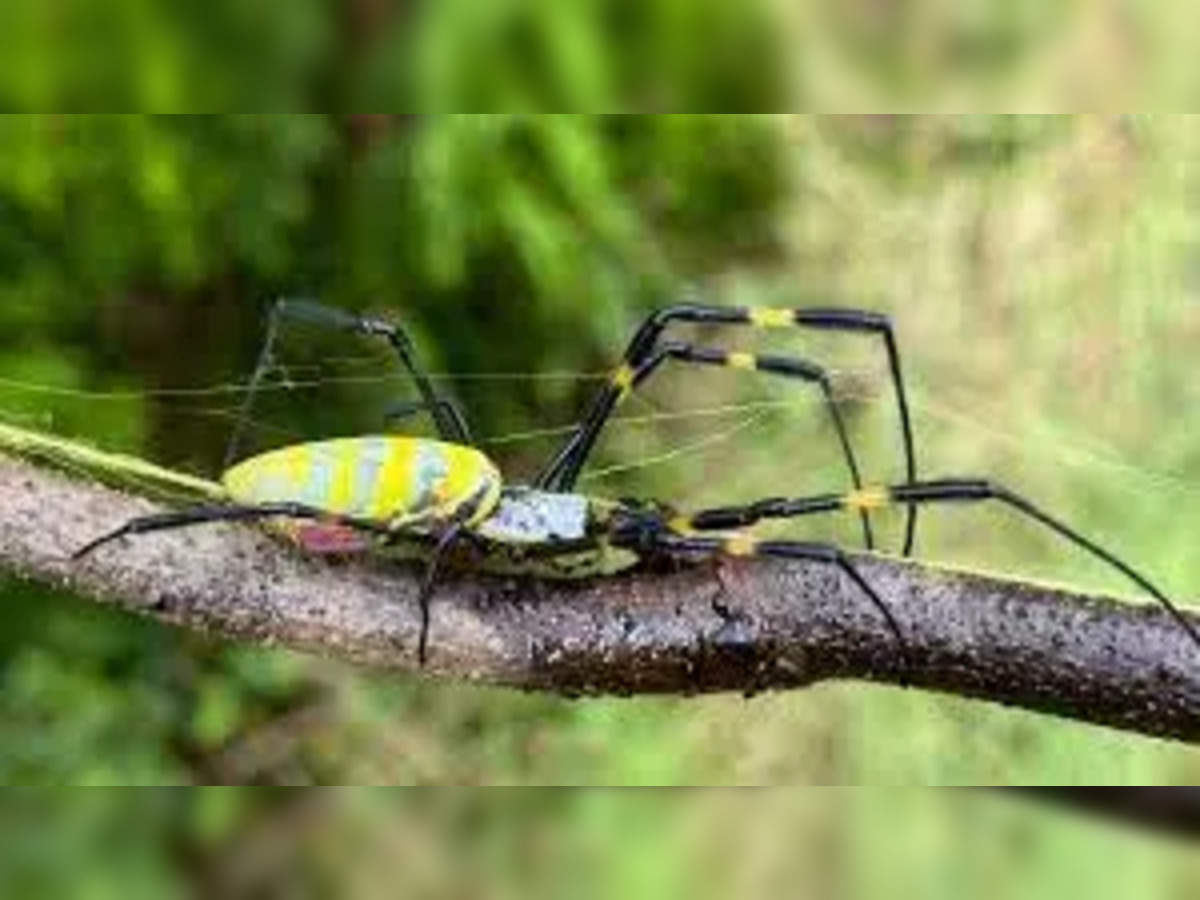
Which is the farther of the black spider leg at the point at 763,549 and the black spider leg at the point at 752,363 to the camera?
the black spider leg at the point at 752,363

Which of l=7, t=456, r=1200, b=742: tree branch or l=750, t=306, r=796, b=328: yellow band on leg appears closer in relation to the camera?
l=7, t=456, r=1200, b=742: tree branch

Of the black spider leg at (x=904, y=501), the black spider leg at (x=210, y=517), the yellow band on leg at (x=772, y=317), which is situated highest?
the yellow band on leg at (x=772, y=317)

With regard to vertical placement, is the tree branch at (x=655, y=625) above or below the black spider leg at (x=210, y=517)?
below

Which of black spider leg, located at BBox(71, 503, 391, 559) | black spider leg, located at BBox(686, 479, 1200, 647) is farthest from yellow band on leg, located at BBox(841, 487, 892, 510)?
black spider leg, located at BBox(71, 503, 391, 559)

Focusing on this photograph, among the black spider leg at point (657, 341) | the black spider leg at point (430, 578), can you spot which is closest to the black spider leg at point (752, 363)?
the black spider leg at point (657, 341)

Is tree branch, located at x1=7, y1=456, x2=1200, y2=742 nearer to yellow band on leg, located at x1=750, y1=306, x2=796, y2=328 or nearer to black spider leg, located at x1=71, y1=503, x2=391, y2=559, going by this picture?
black spider leg, located at x1=71, y1=503, x2=391, y2=559

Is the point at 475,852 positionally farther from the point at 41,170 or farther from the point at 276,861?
the point at 41,170

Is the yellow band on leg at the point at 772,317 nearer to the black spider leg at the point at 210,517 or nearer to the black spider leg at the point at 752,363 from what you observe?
the black spider leg at the point at 752,363
